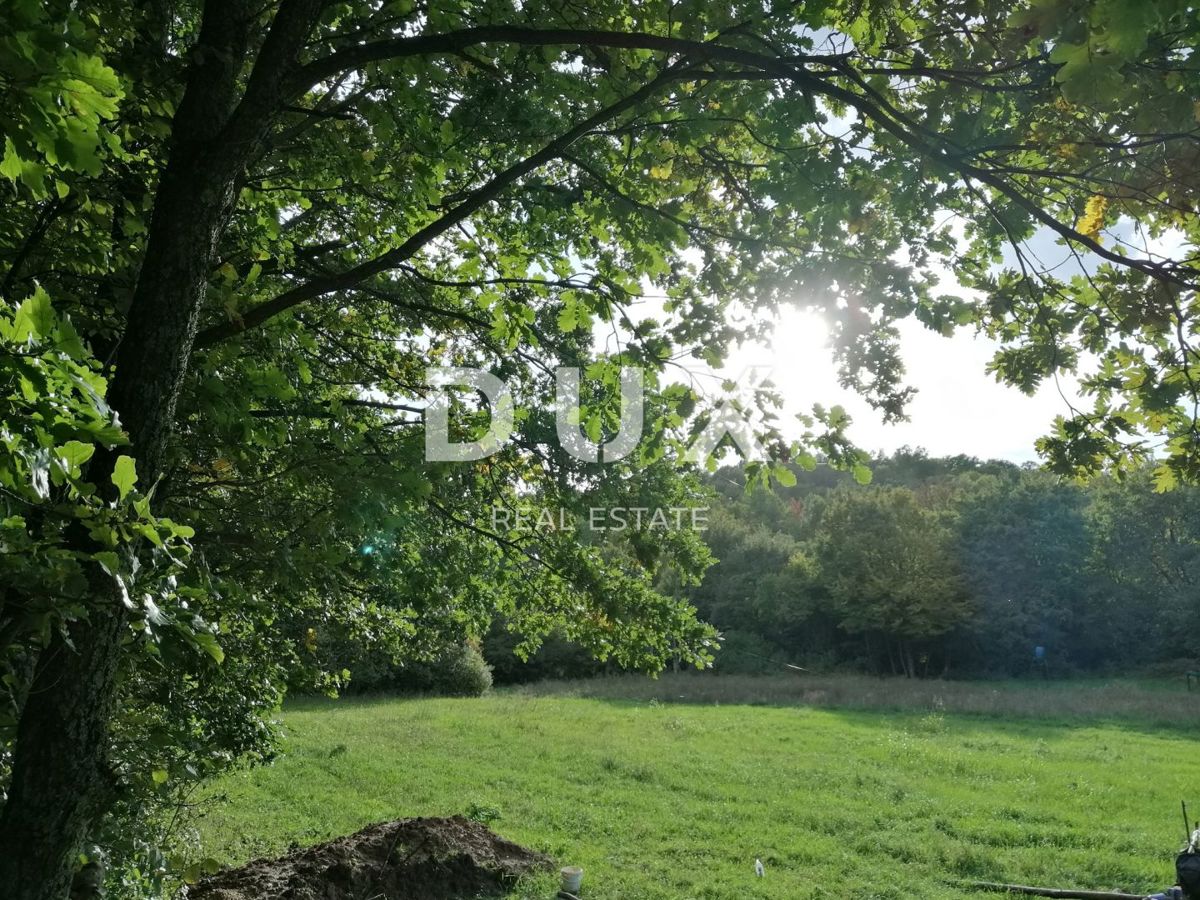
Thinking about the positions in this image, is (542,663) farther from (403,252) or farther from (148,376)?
(148,376)

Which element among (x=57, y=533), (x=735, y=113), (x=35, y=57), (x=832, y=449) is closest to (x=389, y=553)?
(x=832, y=449)

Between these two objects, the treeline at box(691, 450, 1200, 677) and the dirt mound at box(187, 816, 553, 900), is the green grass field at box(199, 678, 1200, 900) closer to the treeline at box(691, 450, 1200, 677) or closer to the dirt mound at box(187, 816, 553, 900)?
the dirt mound at box(187, 816, 553, 900)

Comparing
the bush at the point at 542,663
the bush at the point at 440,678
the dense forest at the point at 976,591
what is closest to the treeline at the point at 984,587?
the dense forest at the point at 976,591

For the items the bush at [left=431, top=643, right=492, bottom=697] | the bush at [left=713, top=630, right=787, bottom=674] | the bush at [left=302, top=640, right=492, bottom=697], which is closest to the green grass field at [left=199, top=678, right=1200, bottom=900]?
the bush at [left=302, top=640, right=492, bottom=697]

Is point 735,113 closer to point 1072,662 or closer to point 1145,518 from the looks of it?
point 1072,662

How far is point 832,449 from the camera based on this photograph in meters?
3.61

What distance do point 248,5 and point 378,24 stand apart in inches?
24.5

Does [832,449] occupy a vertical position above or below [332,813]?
above

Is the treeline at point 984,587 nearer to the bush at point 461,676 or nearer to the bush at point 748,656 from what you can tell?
the bush at point 748,656

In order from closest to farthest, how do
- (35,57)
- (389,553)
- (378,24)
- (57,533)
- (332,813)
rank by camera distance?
(35,57), (57,533), (378,24), (389,553), (332,813)

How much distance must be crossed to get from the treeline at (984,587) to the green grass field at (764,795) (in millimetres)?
17041

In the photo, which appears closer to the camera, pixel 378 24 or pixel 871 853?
pixel 378 24

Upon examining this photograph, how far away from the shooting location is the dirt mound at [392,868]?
7023 millimetres

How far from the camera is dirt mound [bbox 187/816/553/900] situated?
7.02m
